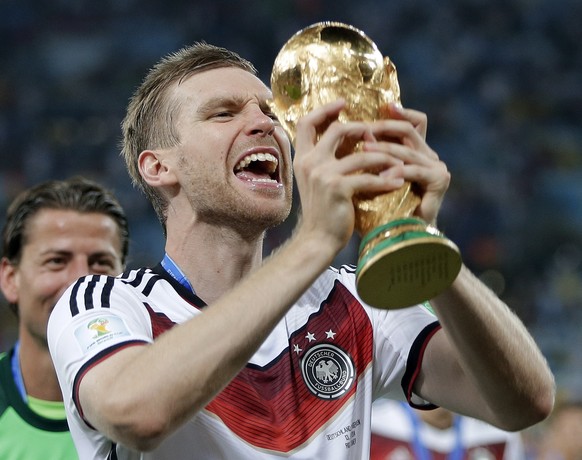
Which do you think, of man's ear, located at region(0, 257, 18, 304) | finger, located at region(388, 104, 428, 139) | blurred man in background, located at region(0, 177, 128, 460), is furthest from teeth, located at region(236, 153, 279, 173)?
man's ear, located at region(0, 257, 18, 304)

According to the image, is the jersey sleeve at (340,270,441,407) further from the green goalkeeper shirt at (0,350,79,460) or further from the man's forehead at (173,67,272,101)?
the green goalkeeper shirt at (0,350,79,460)

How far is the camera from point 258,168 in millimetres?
2531

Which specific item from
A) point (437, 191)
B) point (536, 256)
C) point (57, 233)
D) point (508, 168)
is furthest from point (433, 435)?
point (508, 168)

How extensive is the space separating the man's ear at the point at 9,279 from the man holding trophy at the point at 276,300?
4.71 feet

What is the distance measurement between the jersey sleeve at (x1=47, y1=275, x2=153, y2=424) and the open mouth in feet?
1.40

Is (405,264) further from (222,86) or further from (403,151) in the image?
(222,86)

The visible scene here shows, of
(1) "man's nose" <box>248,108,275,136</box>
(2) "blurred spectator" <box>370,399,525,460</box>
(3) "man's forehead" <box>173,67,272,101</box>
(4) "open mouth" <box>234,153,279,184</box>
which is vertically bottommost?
(2) "blurred spectator" <box>370,399,525,460</box>

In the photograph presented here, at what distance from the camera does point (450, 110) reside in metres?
10.5

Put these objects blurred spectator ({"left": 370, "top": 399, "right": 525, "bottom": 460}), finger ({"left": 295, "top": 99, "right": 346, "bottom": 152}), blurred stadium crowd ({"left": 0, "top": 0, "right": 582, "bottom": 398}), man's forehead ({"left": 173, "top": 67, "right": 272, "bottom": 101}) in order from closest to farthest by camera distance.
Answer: finger ({"left": 295, "top": 99, "right": 346, "bottom": 152}) → man's forehead ({"left": 173, "top": 67, "right": 272, "bottom": 101}) → blurred spectator ({"left": 370, "top": 399, "right": 525, "bottom": 460}) → blurred stadium crowd ({"left": 0, "top": 0, "right": 582, "bottom": 398})

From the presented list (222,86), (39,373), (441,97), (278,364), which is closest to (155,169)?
(222,86)

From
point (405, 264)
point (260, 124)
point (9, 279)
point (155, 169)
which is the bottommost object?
point (9, 279)

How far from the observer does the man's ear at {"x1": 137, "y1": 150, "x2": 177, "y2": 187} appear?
2.68 m

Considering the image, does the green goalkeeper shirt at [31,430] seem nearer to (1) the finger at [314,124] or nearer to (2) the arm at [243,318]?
(2) the arm at [243,318]

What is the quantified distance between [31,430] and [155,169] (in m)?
1.48
